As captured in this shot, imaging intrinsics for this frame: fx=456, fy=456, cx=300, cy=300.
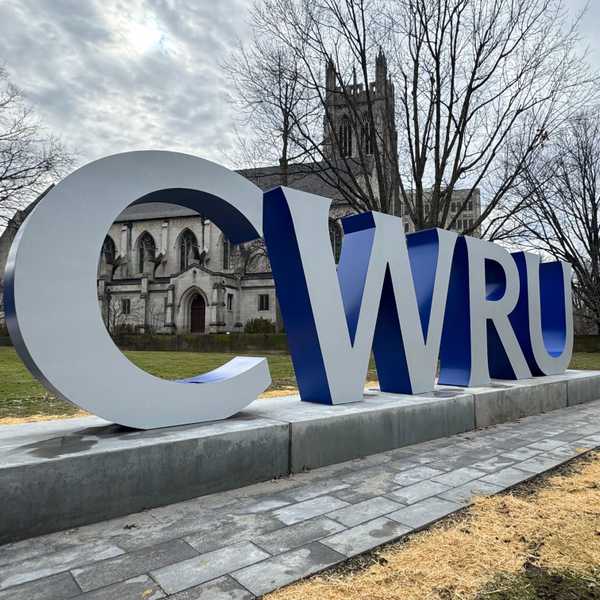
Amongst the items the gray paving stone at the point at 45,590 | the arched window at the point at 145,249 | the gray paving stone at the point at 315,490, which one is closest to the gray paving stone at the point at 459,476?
the gray paving stone at the point at 315,490

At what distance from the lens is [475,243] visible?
23.0 ft

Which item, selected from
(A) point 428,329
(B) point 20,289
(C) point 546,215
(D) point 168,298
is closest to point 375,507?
(B) point 20,289

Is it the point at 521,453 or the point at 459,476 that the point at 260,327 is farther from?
the point at 459,476

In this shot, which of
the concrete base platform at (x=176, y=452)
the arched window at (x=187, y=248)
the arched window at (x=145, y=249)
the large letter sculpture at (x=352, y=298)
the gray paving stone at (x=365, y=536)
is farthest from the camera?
the arched window at (x=145, y=249)

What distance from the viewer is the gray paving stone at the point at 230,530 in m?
2.60

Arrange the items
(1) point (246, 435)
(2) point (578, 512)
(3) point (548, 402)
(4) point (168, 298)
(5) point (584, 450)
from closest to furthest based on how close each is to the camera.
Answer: (2) point (578, 512) < (1) point (246, 435) < (5) point (584, 450) < (3) point (548, 402) < (4) point (168, 298)

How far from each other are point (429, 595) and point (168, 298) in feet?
127

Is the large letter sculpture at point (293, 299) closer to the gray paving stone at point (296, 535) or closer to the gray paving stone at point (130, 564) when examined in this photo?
the gray paving stone at point (130, 564)

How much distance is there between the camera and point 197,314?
1564 inches

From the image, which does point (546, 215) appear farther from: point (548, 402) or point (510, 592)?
point (510, 592)

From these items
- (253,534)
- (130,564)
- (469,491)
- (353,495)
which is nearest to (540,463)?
(469,491)

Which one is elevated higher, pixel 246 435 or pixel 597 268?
pixel 597 268

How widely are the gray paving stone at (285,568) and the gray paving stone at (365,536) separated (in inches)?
3.3

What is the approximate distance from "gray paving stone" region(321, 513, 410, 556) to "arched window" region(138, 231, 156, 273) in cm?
4573
